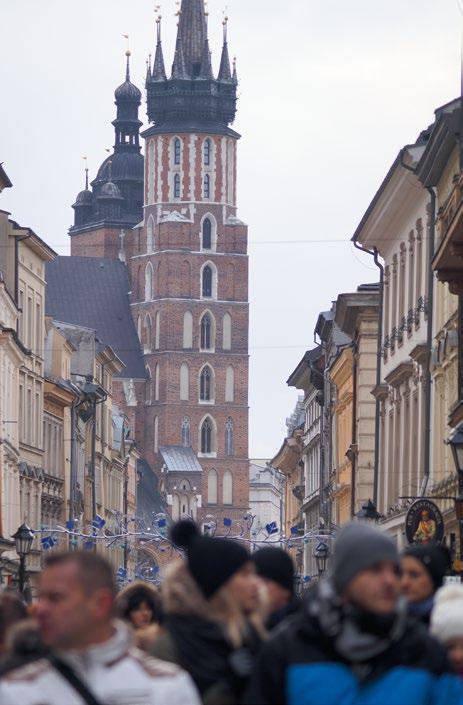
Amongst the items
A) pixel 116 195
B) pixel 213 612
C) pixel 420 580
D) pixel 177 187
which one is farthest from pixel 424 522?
pixel 116 195

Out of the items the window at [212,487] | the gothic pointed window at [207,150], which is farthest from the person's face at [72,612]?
the gothic pointed window at [207,150]

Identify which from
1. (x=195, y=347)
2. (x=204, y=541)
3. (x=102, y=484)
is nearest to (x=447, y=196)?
(x=204, y=541)

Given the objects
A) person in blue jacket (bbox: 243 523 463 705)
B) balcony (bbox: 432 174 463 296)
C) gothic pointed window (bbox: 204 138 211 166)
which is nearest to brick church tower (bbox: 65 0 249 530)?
gothic pointed window (bbox: 204 138 211 166)

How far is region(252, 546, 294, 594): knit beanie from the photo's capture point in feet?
32.0

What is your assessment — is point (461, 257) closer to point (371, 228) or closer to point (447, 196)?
point (447, 196)

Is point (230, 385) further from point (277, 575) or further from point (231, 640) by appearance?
point (231, 640)

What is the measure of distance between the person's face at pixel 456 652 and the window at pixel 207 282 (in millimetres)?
155921

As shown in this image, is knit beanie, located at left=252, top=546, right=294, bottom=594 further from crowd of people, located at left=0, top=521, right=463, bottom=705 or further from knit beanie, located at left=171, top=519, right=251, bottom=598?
knit beanie, located at left=171, top=519, right=251, bottom=598

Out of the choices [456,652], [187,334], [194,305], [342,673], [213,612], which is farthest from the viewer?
[187,334]

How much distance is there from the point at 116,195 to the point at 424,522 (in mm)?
146227

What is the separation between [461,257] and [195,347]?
5347 inches

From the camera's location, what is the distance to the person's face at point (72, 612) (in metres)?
6.38

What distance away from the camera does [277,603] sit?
968 cm

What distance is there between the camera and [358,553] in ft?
22.4
